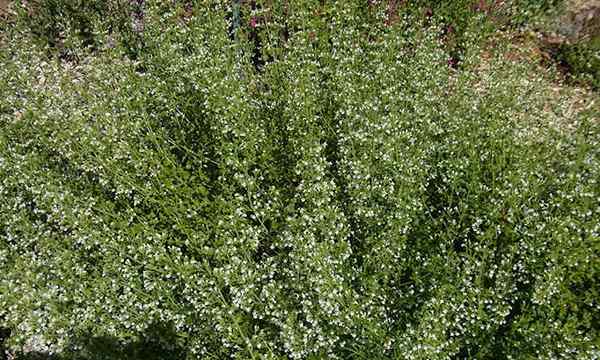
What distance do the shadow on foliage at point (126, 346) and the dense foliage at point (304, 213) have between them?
0.7 inches

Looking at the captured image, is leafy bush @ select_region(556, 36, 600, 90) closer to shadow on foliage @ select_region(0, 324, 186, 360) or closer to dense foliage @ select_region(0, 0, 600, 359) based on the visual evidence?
dense foliage @ select_region(0, 0, 600, 359)

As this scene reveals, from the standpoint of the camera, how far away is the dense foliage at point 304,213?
11.6ft

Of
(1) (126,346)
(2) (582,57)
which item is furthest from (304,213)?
(2) (582,57)

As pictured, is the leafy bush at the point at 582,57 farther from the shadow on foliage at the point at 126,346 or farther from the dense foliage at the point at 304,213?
the shadow on foliage at the point at 126,346

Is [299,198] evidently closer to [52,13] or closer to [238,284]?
[238,284]

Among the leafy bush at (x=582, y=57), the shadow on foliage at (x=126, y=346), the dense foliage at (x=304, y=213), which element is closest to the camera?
the dense foliage at (x=304, y=213)

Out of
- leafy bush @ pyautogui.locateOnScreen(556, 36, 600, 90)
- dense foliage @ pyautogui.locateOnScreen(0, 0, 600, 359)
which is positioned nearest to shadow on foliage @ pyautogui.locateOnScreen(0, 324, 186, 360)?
dense foliage @ pyautogui.locateOnScreen(0, 0, 600, 359)

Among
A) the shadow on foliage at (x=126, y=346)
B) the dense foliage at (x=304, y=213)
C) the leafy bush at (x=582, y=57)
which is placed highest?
the leafy bush at (x=582, y=57)

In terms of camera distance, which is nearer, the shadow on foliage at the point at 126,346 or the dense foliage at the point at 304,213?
the dense foliage at the point at 304,213

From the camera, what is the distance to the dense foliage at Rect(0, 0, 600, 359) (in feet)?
11.6

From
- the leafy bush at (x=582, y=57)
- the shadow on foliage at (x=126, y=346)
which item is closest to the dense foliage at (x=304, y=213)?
the shadow on foliage at (x=126, y=346)

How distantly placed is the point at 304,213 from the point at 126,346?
6.31 ft

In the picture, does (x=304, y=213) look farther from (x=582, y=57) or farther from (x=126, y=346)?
(x=582, y=57)

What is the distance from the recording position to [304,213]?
3666 mm
